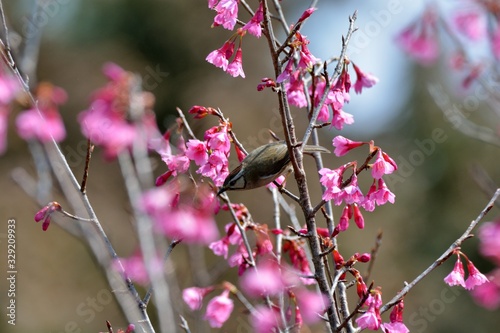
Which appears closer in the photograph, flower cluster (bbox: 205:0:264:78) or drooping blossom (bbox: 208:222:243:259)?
flower cluster (bbox: 205:0:264:78)

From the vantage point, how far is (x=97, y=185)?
9.23m

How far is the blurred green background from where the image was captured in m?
7.33

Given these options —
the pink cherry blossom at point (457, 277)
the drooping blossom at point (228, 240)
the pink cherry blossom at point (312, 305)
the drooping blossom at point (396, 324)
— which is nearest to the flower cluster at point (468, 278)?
the pink cherry blossom at point (457, 277)

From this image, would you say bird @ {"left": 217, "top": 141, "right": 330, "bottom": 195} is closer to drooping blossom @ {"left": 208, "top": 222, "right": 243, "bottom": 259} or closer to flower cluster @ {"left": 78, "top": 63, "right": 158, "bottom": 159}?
drooping blossom @ {"left": 208, "top": 222, "right": 243, "bottom": 259}

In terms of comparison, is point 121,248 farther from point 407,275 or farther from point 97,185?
point 407,275

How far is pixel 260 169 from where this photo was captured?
1.71 metres

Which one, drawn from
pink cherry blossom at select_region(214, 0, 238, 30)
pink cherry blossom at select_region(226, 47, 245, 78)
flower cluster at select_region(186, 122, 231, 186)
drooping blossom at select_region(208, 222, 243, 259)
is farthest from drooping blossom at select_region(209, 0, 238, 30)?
drooping blossom at select_region(208, 222, 243, 259)

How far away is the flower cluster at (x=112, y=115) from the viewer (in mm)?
1372

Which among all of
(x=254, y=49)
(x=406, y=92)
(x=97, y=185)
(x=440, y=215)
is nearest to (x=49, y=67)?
(x=254, y=49)

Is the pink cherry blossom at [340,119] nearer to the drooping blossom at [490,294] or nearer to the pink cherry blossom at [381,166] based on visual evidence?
the pink cherry blossom at [381,166]

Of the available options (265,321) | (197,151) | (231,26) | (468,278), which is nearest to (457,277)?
(468,278)

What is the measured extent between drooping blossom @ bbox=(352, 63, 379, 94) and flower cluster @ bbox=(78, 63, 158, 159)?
76 centimetres

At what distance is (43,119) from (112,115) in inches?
7.6

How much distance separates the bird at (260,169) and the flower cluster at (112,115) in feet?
1.32
